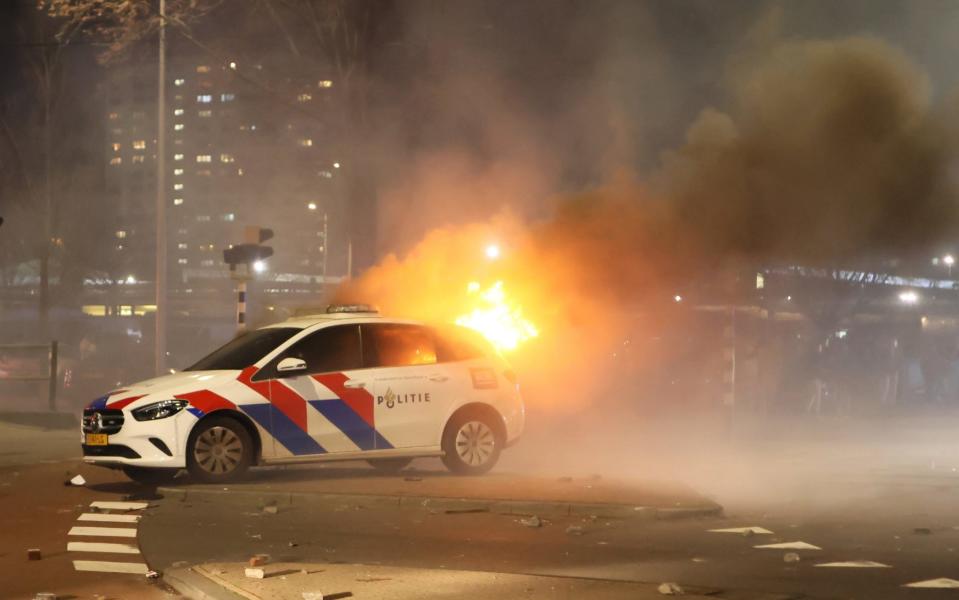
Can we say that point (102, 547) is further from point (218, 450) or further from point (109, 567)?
point (218, 450)

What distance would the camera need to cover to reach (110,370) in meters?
34.3

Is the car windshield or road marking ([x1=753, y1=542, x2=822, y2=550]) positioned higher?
the car windshield

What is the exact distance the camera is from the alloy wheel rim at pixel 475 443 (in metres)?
12.8

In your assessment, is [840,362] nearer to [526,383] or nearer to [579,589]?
[526,383]

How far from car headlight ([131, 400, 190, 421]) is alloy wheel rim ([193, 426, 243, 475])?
350 mm

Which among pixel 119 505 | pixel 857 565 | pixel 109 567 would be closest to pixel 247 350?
pixel 119 505

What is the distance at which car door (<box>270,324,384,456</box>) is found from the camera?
39.1 ft

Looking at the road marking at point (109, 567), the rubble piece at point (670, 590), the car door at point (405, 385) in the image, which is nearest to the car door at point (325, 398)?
the car door at point (405, 385)

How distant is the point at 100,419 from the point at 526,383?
504 inches

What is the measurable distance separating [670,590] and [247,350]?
6533mm

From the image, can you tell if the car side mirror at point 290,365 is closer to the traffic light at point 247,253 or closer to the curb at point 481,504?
the curb at point 481,504

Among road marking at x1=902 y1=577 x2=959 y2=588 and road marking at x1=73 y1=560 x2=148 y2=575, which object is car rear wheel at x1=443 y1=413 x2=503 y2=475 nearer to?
road marking at x1=73 y1=560 x2=148 y2=575

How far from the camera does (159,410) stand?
37.5 ft

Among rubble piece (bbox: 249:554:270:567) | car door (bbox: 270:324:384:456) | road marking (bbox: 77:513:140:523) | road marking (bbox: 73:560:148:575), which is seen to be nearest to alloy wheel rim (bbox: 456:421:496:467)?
car door (bbox: 270:324:384:456)
